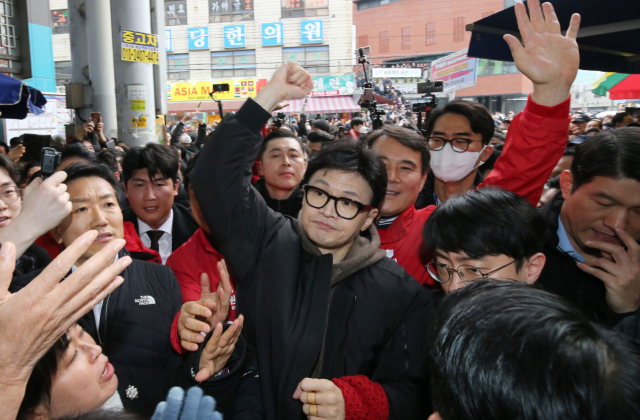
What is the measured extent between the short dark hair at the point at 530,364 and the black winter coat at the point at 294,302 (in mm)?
660

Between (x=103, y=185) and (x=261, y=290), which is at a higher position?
(x=103, y=185)

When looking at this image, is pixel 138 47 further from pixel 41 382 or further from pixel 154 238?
pixel 41 382

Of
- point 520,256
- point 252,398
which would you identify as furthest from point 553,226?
point 252,398

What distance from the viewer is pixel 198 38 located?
980 inches

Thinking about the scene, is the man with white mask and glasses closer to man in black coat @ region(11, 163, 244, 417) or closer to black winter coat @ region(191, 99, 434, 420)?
black winter coat @ region(191, 99, 434, 420)

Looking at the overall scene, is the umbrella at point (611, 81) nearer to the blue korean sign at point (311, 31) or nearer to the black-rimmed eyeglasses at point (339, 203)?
the black-rimmed eyeglasses at point (339, 203)

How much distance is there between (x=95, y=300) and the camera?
33.9 inches

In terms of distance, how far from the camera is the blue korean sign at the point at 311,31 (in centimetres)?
2339

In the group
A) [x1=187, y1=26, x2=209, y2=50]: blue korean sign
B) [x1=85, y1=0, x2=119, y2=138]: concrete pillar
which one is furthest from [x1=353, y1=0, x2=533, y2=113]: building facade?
[x1=85, y1=0, x2=119, y2=138]: concrete pillar

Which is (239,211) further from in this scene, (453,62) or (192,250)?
(453,62)

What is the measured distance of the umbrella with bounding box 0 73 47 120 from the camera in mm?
3598

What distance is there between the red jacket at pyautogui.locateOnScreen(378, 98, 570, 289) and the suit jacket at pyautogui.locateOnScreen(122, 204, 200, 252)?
4.67 ft

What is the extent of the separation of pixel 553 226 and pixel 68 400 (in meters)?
1.75

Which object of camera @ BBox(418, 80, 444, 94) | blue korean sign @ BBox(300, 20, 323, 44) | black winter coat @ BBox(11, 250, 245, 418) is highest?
blue korean sign @ BBox(300, 20, 323, 44)
